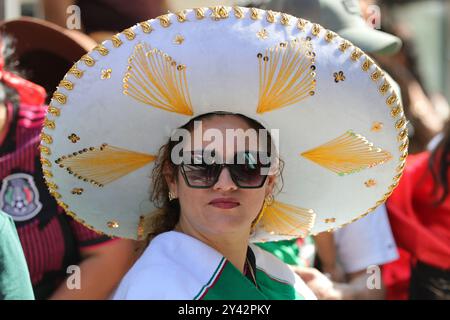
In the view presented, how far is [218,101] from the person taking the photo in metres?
2.13

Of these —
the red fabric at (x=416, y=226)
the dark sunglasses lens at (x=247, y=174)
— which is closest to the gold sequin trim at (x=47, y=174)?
the dark sunglasses lens at (x=247, y=174)

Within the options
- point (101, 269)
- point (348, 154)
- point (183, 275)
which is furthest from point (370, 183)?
point (101, 269)

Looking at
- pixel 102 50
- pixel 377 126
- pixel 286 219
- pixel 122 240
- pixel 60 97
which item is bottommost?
pixel 122 240

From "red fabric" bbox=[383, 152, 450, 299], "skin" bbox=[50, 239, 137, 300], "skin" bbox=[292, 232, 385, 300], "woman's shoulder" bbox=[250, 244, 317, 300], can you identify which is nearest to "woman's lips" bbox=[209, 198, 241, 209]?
"woman's shoulder" bbox=[250, 244, 317, 300]

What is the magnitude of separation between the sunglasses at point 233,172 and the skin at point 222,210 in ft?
0.04

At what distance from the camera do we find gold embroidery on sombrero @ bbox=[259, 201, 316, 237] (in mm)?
2520

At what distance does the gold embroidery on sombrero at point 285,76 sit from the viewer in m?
2.05

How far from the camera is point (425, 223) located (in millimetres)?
3400

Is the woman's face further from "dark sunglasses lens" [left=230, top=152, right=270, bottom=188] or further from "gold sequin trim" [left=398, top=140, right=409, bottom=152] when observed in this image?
"gold sequin trim" [left=398, top=140, right=409, bottom=152]

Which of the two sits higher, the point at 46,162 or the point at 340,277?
the point at 46,162

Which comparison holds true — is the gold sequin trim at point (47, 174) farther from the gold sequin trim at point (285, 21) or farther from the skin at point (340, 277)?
the skin at point (340, 277)

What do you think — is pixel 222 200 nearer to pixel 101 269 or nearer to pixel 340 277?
pixel 101 269

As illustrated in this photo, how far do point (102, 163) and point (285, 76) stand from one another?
0.60m

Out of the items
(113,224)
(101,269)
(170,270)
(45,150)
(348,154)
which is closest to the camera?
(170,270)
